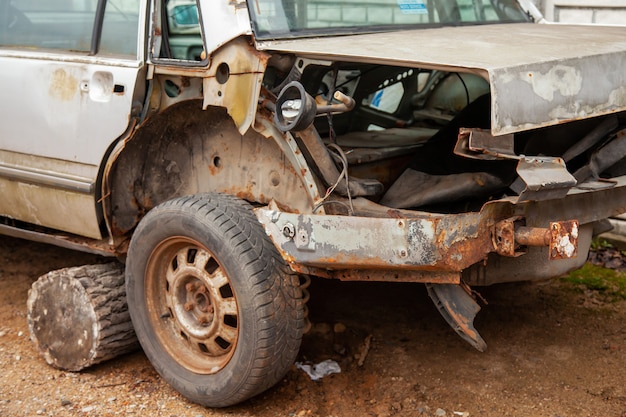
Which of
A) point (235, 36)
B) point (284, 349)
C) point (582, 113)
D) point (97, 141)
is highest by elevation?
point (235, 36)

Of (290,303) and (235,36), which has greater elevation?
(235,36)

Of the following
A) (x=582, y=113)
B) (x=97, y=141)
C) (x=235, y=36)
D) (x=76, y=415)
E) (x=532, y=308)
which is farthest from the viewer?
(x=532, y=308)

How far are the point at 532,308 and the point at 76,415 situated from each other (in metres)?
2.49

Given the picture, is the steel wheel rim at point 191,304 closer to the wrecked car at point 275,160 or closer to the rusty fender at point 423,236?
the wrecked car at point 275,160

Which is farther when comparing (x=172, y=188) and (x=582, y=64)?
(x=172, y=188)

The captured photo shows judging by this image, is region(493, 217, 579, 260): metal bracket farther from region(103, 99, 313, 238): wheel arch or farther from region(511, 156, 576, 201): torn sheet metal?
region(103, 99, 313, 238): wheel arch

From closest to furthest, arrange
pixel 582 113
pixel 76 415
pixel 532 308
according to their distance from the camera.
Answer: pixel 582 113, pixel 76 415, pixel 532 308

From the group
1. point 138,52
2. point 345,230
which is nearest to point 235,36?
point 138,52

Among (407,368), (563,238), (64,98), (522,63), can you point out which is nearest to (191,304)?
(407,368)

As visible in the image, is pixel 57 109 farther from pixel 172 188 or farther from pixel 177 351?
pixel 177 351

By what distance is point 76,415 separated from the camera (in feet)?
11.8

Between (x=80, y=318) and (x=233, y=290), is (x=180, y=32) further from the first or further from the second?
(x=80, y=318)

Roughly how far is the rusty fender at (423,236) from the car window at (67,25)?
47.8 inches

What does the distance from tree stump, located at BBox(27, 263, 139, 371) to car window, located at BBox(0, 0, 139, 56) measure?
3.63ft
